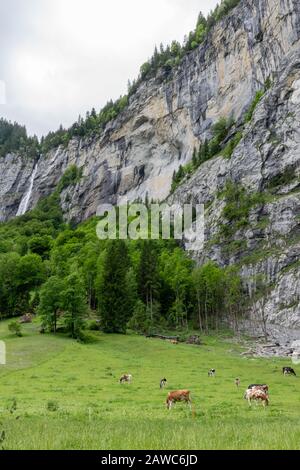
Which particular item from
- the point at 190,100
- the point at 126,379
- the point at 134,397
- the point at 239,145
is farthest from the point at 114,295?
the point at 190,100

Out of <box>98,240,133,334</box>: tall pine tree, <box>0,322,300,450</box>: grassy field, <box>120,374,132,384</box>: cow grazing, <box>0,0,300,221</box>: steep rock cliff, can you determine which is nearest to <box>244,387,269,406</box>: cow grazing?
<box>0,322,300,450</box>: grassy field

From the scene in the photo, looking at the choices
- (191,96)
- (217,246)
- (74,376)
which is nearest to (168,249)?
(217,246)

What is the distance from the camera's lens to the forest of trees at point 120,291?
68.1 meters

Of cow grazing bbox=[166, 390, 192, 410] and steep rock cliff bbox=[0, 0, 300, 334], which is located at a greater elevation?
steep rock cliff bbox=[0, 0, 300, 334]

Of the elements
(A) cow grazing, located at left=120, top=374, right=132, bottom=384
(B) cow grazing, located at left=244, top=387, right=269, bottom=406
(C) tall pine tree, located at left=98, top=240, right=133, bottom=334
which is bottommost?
(A) cow grazing, located at left=120, top=374, right=132, bottom=384

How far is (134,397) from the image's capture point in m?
27.9

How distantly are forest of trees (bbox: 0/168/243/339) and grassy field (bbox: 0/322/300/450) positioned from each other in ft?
16.6

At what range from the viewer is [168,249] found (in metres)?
122

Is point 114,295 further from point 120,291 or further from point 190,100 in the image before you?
point 190,100

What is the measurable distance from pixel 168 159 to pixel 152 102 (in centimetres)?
3055

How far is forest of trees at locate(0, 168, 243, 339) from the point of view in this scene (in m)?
68.1

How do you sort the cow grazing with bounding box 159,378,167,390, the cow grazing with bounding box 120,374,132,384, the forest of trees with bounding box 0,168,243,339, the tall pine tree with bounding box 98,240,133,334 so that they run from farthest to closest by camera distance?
1. the tall pine tree with bounding box 98,240,133,334
2. the forest of trees with bounding box 0,168,243,339
3. the cow grazing with bounding box 120,374,132,384
4. the cow grazing with bounding box 159,378,167,390

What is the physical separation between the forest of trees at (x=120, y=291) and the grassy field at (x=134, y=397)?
16.6 ft

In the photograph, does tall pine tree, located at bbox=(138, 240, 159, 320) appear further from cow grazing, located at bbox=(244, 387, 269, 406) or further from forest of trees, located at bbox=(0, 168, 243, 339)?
cow grazing, located at bbox=(244, 387, 269, 406)
